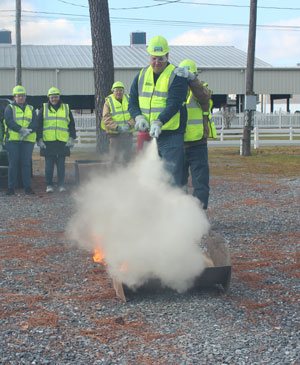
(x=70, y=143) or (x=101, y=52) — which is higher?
(x=101, y=52)

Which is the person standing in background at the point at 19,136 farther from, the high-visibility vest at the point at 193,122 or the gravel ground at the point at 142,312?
the high-visibility vest at the point at 193,122

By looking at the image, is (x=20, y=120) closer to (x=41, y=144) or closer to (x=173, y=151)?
(x=41, y=144)

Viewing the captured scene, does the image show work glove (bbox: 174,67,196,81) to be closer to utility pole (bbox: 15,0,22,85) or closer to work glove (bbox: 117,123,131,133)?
work glove (bbox: 117,123,131,133)

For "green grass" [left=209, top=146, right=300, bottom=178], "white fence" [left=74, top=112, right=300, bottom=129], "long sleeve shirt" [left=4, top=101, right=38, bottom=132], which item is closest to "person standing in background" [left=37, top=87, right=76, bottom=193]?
"long sleeve shirt" [left=4, top=101, right=38, bottom=132]

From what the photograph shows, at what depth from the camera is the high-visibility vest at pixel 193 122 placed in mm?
6859

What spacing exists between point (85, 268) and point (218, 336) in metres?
2.08

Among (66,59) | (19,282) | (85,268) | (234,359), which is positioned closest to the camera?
(234,359)

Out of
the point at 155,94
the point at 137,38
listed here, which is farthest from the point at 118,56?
the point at 155,94

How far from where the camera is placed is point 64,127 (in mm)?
11156

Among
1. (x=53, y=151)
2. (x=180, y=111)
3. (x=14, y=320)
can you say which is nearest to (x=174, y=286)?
(x=14, y=320)

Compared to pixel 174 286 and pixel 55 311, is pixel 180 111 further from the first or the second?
pixel 55 311

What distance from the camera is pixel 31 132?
10.9 m

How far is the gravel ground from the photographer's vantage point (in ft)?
11.3

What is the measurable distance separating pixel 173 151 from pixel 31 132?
5630 millimetres
